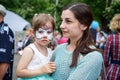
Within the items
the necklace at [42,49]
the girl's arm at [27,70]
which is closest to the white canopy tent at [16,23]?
the necklace at [42,49]

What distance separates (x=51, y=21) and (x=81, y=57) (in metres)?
0.94

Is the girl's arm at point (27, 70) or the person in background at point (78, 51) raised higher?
the person in background at point (78, 51)

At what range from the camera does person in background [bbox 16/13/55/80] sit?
3555 millimetres

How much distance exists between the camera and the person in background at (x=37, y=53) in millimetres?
3555

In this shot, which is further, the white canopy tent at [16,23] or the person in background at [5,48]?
the white canopy tent at [16,23]

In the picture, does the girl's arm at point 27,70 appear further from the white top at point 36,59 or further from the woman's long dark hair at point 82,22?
the woman's long dark hair at point 82,22

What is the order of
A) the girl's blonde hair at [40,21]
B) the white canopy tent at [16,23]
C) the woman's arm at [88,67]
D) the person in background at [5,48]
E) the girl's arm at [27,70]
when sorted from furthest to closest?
the white canopy tent at [16,23] < the person in background at [5,48] < the girl's blonde hair at [40,21] < the girl's arm at [27,70] < the woman's arm at [88,67]

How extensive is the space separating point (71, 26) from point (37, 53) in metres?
0.82

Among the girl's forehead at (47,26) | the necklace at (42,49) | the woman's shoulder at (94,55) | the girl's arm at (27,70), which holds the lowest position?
the girl's arm at (27,70)

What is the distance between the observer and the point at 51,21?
3.89m

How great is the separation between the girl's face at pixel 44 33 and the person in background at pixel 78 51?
2.26ft

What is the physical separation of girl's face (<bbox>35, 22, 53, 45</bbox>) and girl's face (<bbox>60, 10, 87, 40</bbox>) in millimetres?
769

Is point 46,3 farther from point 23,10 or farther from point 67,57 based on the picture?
point 67,57

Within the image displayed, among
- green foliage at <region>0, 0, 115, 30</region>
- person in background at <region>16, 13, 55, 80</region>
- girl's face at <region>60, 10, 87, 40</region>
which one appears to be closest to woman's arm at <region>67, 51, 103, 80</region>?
girl's face at <region>60, 10, 87, 40</region>
